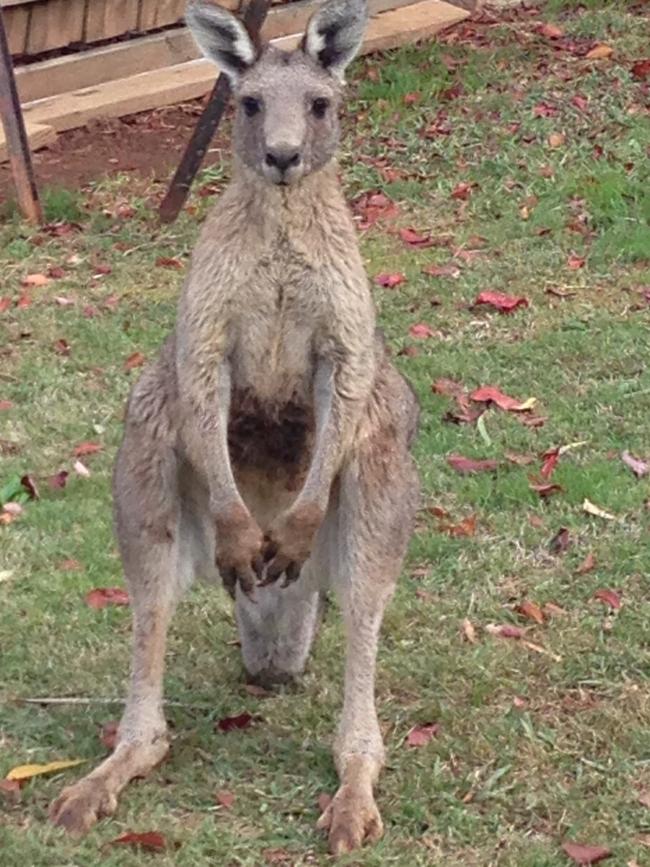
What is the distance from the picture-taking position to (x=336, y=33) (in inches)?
156

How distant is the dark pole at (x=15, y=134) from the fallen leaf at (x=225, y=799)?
4.60m

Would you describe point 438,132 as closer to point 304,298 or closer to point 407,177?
point 407,177

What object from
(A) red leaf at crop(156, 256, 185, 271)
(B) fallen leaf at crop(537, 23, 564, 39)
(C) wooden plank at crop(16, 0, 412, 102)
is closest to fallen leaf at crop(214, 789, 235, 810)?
(A) red leaf at crop(156, 256, 185, 271)

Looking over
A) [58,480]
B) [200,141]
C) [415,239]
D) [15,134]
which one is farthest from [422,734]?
[15,134]

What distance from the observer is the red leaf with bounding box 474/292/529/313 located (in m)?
7.03

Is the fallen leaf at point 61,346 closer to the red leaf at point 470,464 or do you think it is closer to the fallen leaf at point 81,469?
the fallen leaf at point 81,469

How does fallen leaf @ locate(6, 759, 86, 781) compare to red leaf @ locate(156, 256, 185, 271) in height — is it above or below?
above

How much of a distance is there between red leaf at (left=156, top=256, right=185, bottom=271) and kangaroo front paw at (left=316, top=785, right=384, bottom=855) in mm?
4167

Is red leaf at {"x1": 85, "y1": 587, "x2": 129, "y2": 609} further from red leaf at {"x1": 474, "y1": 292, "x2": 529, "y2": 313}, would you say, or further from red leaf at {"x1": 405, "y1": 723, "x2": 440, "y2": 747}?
red leaf at {"x1": 474, "y1": 292, "x2": 529, "y2": 313}

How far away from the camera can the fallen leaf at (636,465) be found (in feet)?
18.1

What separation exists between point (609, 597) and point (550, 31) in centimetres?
645

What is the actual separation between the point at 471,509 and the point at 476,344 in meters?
1.48

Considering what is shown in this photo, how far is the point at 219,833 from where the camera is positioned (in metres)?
3.73

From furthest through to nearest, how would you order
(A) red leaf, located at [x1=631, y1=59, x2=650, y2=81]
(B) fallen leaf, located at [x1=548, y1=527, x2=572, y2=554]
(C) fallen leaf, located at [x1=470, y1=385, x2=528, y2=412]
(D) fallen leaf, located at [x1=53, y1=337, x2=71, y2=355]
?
(A) red leaf, located at [x1=631, y1=59, x2=650, y2=81]
(D) fallen leaf, located at [x1=53, y1=337, x2=71, y2=355]
(C) fallen leaf, located at [x1=470, y1=385, x2=528, y2=412]
(B) fallen leaf, located at [x1=548, y1=527, x2=572, y2=554]
